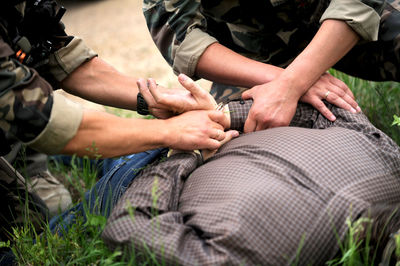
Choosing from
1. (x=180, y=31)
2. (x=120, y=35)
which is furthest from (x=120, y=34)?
(x=180, y=31)

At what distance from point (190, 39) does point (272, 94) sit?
0.52 meters

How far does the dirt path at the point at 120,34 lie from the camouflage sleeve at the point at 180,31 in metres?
1.46

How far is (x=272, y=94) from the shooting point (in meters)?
1.98

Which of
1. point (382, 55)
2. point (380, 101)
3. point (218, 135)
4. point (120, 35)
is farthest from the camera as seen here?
point (120, 35)

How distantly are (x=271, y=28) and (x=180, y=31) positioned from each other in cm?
53

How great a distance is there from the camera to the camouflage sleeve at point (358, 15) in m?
2.07

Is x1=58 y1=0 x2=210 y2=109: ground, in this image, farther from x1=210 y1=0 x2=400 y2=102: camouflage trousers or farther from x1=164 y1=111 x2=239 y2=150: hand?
x1=164 y1=111 x2=239 y2=150: hand

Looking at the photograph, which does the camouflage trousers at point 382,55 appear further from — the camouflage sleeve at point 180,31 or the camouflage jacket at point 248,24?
the camouflage sleeve at point 180,31

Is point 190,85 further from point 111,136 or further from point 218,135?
point 111,136

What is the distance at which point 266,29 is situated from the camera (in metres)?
2.58

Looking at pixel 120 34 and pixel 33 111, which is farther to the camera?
pixel 120 34

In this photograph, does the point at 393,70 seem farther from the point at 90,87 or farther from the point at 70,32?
the point at 70,32

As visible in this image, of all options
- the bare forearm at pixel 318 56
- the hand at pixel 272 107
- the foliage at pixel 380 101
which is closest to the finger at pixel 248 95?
the hand at pixel 272 107

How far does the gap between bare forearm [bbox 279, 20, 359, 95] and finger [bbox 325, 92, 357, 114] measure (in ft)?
0.32
